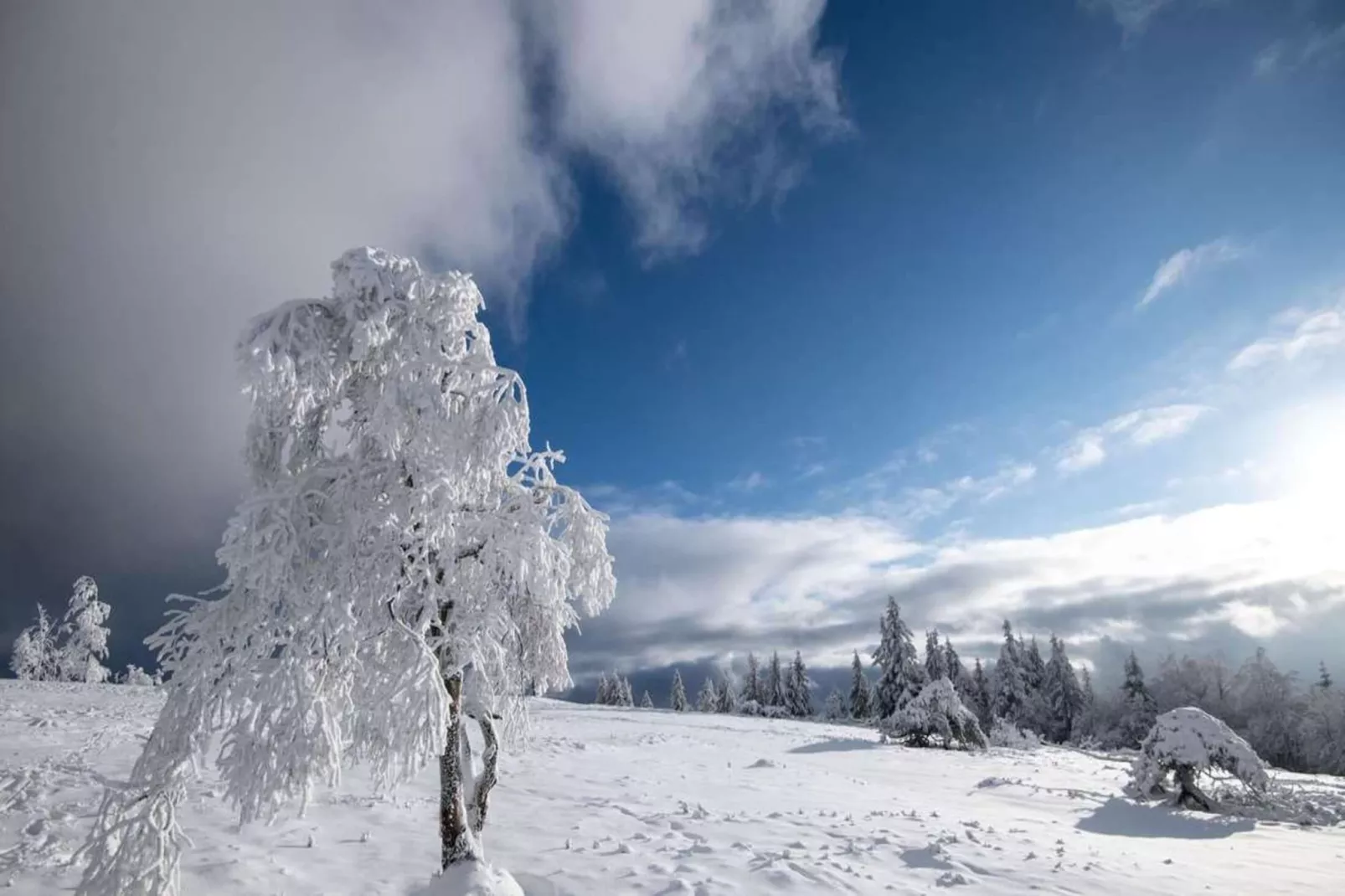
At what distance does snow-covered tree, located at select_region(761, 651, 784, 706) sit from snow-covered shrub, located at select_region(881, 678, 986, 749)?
159 ft

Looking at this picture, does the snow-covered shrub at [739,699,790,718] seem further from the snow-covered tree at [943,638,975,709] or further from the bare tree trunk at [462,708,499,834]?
the bare tree trunk at [462,708,499,834]

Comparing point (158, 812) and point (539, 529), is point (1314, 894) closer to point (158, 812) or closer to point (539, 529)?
point (539, 529)

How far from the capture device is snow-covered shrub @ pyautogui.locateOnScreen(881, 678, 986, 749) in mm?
33562

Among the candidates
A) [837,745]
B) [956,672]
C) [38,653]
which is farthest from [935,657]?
[38,653]

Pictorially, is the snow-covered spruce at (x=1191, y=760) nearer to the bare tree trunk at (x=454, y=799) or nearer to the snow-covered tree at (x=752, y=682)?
the bare tree trunk at (x=454, y=799)

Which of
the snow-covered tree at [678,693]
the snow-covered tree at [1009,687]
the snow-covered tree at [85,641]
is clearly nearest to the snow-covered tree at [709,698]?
the snow-covered tree at [678,693]

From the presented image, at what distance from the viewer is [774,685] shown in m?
81.7

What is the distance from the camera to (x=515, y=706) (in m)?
9.38

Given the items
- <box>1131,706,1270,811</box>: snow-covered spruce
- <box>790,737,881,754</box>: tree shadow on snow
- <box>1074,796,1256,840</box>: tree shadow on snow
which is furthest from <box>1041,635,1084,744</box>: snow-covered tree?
<box>1074,796,1256,840</box>: tree shadow on snow

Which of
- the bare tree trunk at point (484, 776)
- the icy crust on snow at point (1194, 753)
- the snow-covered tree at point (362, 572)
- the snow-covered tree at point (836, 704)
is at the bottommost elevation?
the snow-covered tree at point (836, 704)

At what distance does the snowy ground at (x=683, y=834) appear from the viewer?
27.2 feet

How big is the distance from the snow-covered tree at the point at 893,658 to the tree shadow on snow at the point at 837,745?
21.1 m

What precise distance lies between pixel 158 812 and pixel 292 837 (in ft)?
10.6

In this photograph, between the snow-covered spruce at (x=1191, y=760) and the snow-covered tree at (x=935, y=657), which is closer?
the snow-covered spruce at (x=1191, y=760)
